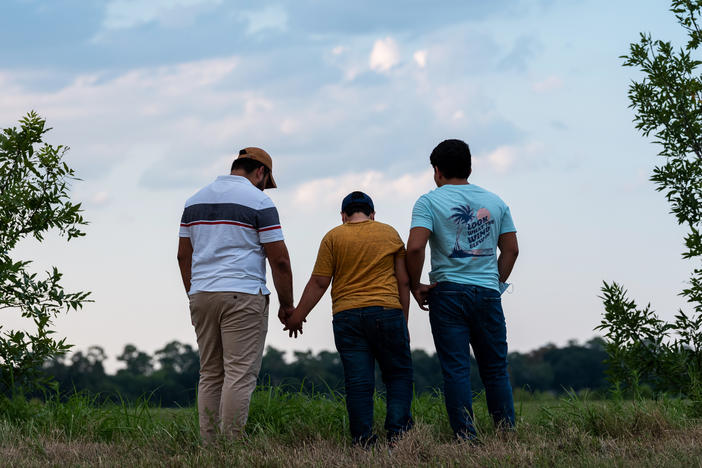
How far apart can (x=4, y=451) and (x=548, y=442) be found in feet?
13.9

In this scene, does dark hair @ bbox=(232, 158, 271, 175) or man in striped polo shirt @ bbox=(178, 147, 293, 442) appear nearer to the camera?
man in striped polo shirt @ bbox=(178, 147, 293, 442)

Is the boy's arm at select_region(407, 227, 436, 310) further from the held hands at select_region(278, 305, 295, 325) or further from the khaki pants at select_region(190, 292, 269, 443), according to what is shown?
the khaki pants at select_region(190, 292, 269, 443)

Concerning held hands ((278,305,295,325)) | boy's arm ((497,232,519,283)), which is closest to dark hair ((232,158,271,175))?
held hands ((278,305,295,325))

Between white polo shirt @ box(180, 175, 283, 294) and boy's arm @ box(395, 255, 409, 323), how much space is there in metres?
0.92

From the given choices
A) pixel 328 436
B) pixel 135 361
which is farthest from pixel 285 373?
pixel 135 361

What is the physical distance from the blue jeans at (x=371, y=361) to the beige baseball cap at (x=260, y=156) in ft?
4.18

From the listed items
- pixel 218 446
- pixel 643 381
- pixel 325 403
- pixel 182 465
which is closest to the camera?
pixel 182 465

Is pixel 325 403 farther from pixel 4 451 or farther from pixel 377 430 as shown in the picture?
pixel 4 451

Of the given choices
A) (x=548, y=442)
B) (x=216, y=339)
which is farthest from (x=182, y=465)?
(x=548, y=442)

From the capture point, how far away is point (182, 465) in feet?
16.6

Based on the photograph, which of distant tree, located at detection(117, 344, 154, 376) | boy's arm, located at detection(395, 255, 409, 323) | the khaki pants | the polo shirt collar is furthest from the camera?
distant tree, located at detection(117, 344, 154, 376)

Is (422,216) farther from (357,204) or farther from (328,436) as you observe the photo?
(328,436)

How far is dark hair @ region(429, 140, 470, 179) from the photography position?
5.88 m

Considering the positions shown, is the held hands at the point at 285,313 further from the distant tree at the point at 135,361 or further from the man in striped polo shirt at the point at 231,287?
the distant tree at the point at 135,361
